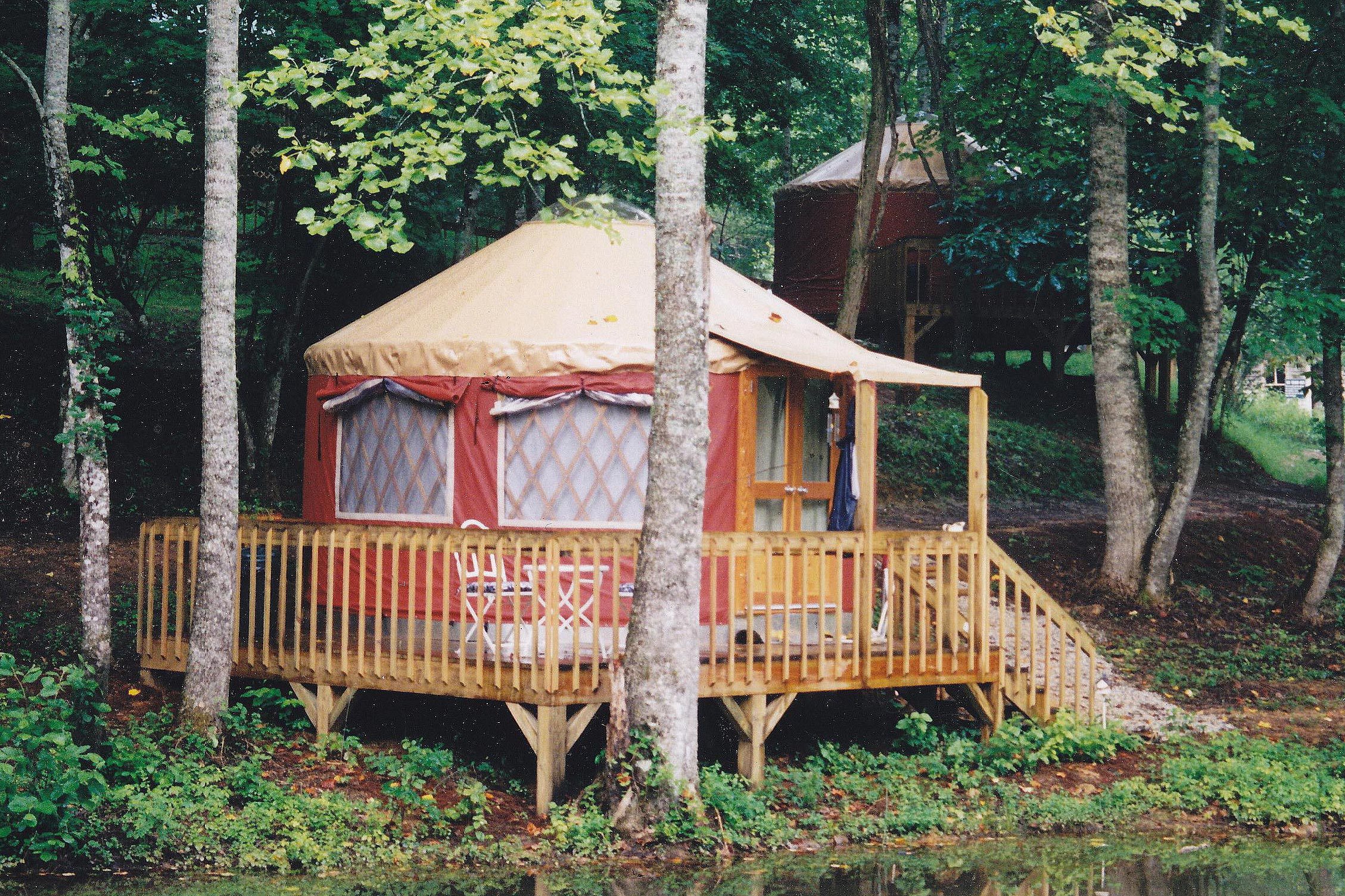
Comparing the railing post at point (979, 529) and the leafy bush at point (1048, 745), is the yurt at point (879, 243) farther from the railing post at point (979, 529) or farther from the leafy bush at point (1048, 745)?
the leafy bush at point (1048, 745)

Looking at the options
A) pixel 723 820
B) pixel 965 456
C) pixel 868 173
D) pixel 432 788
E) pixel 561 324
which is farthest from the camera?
pixel 965 456

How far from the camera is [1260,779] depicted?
24.1ft

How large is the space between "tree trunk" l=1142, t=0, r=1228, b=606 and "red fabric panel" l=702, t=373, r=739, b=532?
473 cm

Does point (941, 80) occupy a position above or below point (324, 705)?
above

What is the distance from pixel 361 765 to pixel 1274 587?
9404 mm

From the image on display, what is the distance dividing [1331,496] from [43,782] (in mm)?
10457

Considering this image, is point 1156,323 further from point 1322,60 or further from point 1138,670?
point 1138,670

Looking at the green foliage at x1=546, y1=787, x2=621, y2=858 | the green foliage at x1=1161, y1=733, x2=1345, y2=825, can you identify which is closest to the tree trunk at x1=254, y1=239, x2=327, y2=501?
the green foliage at x1=546, y1=787, x2=621, y2=858

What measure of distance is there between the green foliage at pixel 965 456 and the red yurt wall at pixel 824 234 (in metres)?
2.29

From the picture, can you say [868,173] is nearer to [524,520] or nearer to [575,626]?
[524,520]

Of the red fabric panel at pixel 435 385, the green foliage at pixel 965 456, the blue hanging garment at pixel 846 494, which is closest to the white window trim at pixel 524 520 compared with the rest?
the red fabric panel at pixel 435 385

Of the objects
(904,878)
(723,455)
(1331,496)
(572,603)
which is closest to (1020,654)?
(723,455)

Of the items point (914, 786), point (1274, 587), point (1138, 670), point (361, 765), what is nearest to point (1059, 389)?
point (1274, 587)

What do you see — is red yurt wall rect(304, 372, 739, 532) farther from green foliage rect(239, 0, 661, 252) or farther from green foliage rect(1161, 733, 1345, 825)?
green foliage rect(1161, 733, 1345, 825)
